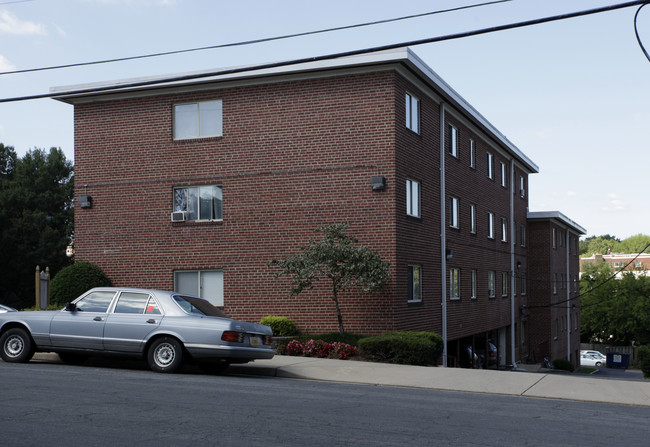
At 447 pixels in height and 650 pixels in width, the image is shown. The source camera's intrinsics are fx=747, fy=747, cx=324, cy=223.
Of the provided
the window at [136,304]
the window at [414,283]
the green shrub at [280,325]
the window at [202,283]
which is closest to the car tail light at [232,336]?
the window at [136,304]

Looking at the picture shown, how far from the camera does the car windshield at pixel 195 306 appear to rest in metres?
14.4

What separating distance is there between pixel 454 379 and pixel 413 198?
31.5ft

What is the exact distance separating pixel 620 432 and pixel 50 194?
4834cm

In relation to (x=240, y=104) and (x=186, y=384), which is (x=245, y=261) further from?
(x=186, y=384)

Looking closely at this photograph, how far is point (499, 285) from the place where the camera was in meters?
35.0

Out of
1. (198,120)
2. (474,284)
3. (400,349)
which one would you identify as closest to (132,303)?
(400,349)

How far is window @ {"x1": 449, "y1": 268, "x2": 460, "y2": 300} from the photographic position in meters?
27.2

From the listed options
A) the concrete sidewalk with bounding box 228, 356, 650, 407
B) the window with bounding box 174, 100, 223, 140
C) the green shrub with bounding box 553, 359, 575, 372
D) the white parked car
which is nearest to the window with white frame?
the green shrub with bounding box 553, 359, 575, 372

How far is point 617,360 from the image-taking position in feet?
234

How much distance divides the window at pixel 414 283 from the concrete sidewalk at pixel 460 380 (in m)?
6.34

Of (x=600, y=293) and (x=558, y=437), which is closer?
(x=558, y=437)

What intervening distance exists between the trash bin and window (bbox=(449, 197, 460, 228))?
4992 centimetres

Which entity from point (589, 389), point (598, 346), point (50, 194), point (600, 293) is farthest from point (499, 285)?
point (598, 346)

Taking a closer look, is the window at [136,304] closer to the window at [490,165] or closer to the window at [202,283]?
the window at [202,283]
